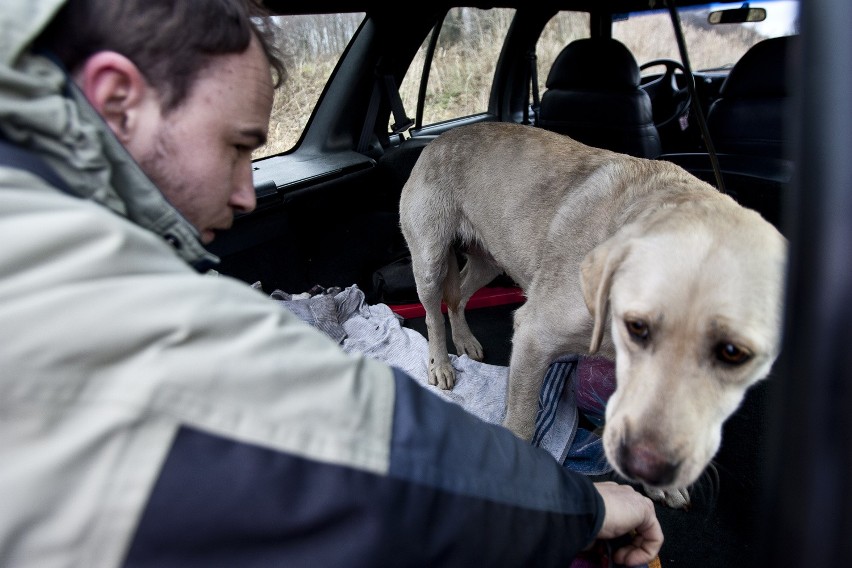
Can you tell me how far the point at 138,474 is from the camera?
0.58 m

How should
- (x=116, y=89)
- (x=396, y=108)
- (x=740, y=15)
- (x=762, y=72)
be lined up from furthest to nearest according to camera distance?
1. (x=740, y=15)
2. (x=396, y=108)
3. (x=762, y=72)
4. (x=116, y=89)

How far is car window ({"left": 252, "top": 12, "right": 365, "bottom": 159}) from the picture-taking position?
326 centimetres

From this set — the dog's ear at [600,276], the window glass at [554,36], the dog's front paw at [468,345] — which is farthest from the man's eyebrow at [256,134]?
the window glass at [554,36]

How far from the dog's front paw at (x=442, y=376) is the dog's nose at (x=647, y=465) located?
176 centimetres

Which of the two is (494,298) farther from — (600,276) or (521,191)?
(600,276)

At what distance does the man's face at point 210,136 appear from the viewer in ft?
3.36

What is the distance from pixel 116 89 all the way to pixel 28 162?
1.06 feet

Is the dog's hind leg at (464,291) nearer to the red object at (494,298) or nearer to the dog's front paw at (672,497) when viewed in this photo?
the red object at (494,298)

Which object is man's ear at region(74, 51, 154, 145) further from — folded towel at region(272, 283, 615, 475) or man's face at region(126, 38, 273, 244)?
folded towel at region(272, 283, 615, 475)

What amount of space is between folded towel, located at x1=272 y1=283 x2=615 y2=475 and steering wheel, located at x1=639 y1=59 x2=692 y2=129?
381cm

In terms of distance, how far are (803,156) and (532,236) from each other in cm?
204

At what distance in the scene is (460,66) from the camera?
4.73 metres

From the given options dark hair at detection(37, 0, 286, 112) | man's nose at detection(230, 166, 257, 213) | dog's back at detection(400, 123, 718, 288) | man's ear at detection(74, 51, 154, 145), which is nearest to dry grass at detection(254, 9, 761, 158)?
dog's back at detection(400, 123, 718, 288)

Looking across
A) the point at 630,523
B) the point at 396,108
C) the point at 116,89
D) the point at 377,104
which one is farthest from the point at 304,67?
the point at 630,523
